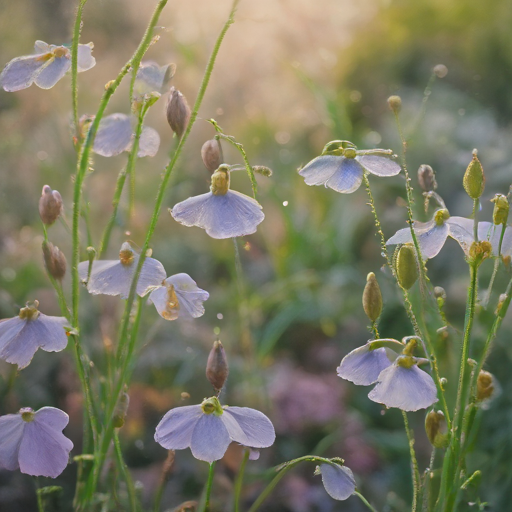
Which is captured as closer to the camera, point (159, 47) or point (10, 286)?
point (10, 286)

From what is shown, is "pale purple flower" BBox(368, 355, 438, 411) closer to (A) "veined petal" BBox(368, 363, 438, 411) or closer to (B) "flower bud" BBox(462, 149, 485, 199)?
(A) "veined petal" BBox(368, 363, 438, 411)

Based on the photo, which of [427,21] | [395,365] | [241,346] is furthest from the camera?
[427,21]

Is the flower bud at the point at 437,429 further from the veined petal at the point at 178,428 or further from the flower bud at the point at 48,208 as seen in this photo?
the flower bud at the point at 48,208

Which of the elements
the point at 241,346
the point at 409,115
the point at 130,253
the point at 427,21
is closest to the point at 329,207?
the point at 409,115

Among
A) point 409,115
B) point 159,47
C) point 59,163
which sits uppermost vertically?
point 159,47

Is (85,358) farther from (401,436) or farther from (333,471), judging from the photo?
(401,436)

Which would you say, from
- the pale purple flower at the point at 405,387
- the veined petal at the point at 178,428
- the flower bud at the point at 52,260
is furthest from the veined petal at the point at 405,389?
the flower bud at the point at 52,260

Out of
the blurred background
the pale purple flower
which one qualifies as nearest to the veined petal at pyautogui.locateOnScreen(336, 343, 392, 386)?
the pale purple flower

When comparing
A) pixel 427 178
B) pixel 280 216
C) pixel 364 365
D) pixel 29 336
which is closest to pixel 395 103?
pixel 427 178
